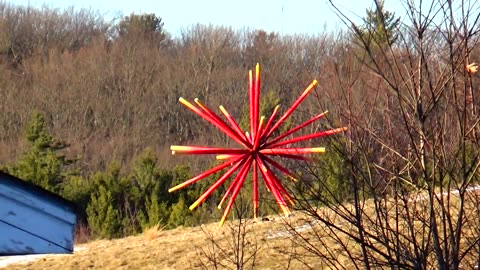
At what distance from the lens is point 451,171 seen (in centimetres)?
320

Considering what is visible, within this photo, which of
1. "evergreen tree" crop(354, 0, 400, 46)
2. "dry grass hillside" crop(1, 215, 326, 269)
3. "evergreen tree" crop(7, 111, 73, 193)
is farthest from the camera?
"evergreen tree" crop(7, 111, 73, 193)

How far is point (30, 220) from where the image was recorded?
11.3 feet

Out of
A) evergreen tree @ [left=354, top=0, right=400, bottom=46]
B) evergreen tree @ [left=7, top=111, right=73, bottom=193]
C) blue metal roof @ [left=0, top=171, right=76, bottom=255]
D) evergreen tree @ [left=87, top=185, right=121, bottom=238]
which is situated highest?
evergreen tree @ [left=354, top=0, right=400, bottom=46]

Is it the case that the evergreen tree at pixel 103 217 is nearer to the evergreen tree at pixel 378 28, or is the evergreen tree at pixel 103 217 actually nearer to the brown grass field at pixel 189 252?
the brown grass field at pixel 189 252

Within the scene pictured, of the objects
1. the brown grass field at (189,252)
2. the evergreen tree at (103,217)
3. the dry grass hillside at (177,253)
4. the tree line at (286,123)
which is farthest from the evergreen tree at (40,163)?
the dry grass hillside at (177,253)

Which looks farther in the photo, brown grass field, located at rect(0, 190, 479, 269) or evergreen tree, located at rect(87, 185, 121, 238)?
evergreen tree, located at rect(87, 185, 121, 238)

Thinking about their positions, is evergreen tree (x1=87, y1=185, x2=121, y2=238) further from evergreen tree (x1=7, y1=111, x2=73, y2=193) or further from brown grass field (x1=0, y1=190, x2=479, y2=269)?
brown grass field (x1=0, y1=190, x2=479, y2=269)

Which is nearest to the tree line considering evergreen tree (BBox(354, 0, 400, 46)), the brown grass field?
evergreen tree (BBox(354, 0, 400, 46))

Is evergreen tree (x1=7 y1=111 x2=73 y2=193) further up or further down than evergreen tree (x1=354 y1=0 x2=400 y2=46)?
further down

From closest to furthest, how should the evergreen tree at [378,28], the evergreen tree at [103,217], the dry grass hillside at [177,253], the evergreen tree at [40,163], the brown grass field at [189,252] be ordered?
the evergreen tree at [378,28]
the brown grass field at [189,252]
the dry grass hillside at [177,253]
the evergreen tree at [103,217]
the evergreen tree at [40,163]

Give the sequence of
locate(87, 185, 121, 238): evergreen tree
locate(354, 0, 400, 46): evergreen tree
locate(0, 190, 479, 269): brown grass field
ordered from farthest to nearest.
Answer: locate(87, 185, 121, 238): evergreen tree
locate(0, 190, 479, 269): brown grass field
locate(354, 0, 400, 46): evergreen tree

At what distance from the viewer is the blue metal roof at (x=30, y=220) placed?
342 centimetres

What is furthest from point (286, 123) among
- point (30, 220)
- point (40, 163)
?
point (40, 163)

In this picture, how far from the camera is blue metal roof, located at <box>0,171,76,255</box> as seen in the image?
342 cm
